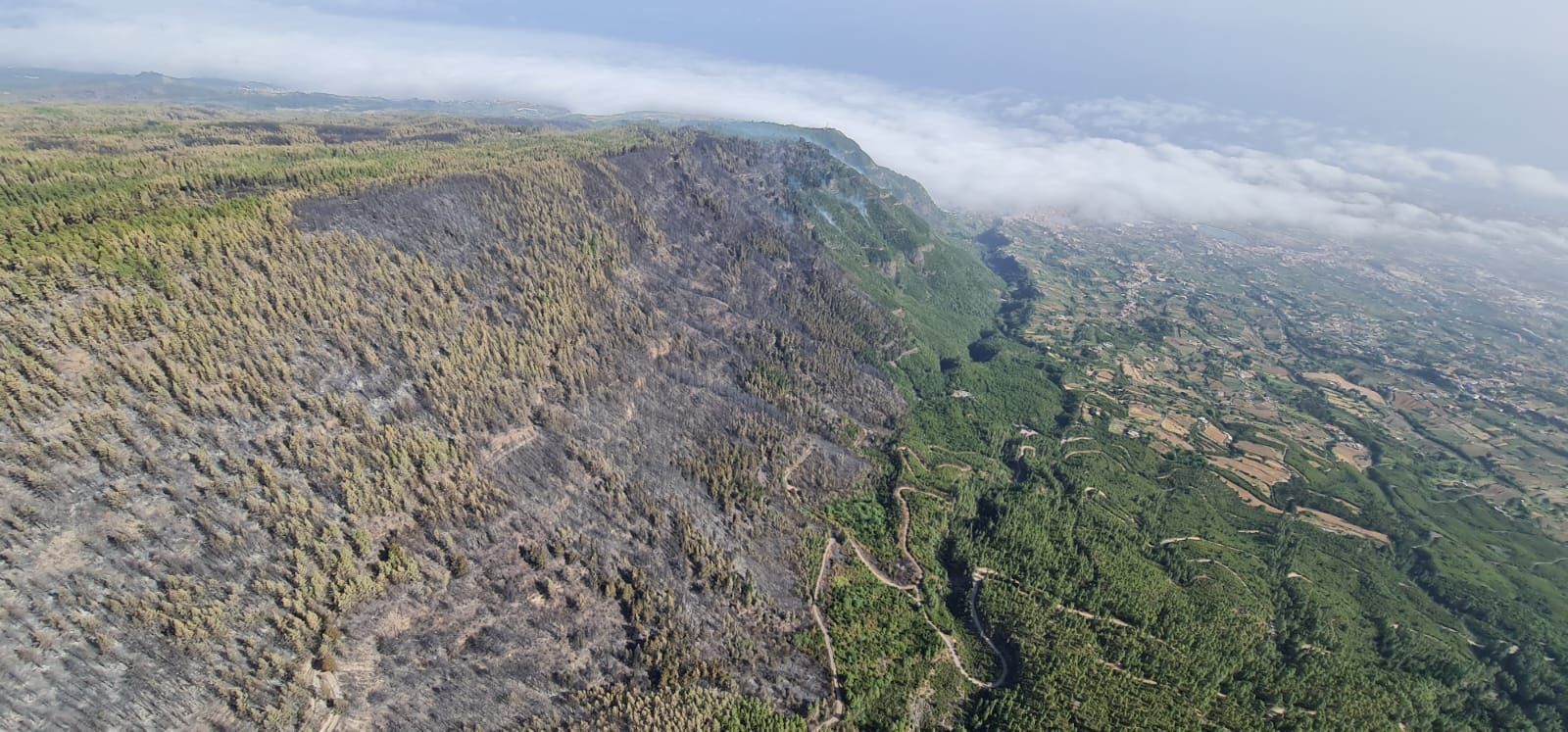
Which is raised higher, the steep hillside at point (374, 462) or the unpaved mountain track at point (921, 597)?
the steep hillside at point (374, 462)

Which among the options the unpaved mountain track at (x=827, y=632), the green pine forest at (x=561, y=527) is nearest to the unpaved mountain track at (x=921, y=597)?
the unpaved mountain track at (x=827, y=632)

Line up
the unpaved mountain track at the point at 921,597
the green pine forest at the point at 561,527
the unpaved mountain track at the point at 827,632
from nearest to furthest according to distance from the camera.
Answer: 1. the green pine forest at the point at 561,527
2. the unpaved mountain track at the point at 827,632
3. the unpaved mountain track at the point at 921,597

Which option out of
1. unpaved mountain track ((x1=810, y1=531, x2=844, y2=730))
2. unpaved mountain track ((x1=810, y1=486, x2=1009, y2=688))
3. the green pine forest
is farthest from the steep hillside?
unpaved mountain track ((x1=810, y1=486, x2=1009, y2=688))

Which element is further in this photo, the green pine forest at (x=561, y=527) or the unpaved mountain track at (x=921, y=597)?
the unpaved mountain track at (x=921, y=597)

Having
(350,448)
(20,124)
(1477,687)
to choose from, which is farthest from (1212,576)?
(20,124)

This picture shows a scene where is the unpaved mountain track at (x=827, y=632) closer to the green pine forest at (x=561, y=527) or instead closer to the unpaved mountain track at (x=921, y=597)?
the unpaved mountain track at (x=921, y=597)

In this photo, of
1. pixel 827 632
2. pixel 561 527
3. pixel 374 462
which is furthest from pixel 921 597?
pixel 374 462

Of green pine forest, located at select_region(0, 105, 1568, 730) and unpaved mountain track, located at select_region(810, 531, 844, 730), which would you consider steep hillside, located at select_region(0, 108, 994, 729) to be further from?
unpaved mountain track, located at select_region(810, 531, 844, 730)

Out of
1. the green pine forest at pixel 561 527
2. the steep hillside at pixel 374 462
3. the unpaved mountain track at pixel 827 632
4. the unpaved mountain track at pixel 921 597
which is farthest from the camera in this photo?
the unpaved mountain track at pixel 921 597

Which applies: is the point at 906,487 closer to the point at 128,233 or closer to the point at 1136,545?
the point at 1136,545
